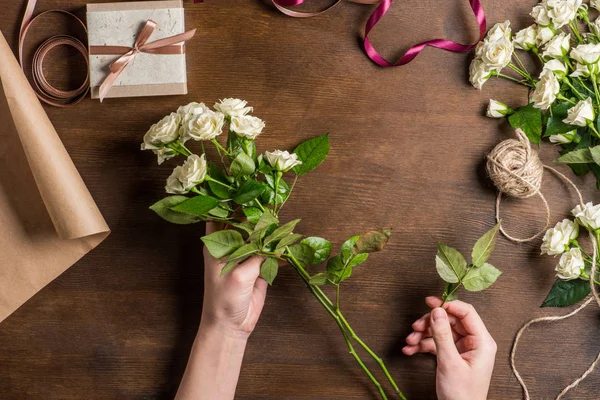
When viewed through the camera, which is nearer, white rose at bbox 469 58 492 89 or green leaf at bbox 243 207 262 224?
green leaf at bbox 243 207 262 224

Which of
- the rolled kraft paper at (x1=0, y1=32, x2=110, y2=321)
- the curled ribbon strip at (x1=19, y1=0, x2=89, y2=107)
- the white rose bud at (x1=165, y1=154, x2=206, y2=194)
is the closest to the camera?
the white rose bud at (x1=165, y1=154, x2=206, y2=194)

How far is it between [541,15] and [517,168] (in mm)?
296

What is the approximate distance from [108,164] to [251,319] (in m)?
0.43

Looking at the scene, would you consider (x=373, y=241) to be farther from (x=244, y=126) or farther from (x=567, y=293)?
(x=567, y=293)

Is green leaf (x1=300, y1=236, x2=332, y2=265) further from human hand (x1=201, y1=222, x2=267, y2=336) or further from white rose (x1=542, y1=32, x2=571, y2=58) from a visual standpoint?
white rose (x1=542, y1=32, x2=571, y2=58)

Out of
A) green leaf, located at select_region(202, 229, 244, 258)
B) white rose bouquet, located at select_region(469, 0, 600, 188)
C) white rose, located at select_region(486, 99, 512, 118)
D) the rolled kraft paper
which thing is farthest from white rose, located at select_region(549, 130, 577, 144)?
the rolled kraft paper

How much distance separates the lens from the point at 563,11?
98 cm

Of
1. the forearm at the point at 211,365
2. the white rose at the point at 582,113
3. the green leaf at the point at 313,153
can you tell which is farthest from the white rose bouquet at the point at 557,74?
the forearm at the point at 211,365

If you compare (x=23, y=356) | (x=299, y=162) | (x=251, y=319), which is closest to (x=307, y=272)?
(x=251, y=319)

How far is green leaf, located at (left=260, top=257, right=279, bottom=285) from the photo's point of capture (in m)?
0.91

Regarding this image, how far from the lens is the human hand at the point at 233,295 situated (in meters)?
0.92

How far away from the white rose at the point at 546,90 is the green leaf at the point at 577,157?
10 cm

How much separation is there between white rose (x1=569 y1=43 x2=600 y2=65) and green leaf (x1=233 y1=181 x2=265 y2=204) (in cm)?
64

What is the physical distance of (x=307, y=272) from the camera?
1049mm
